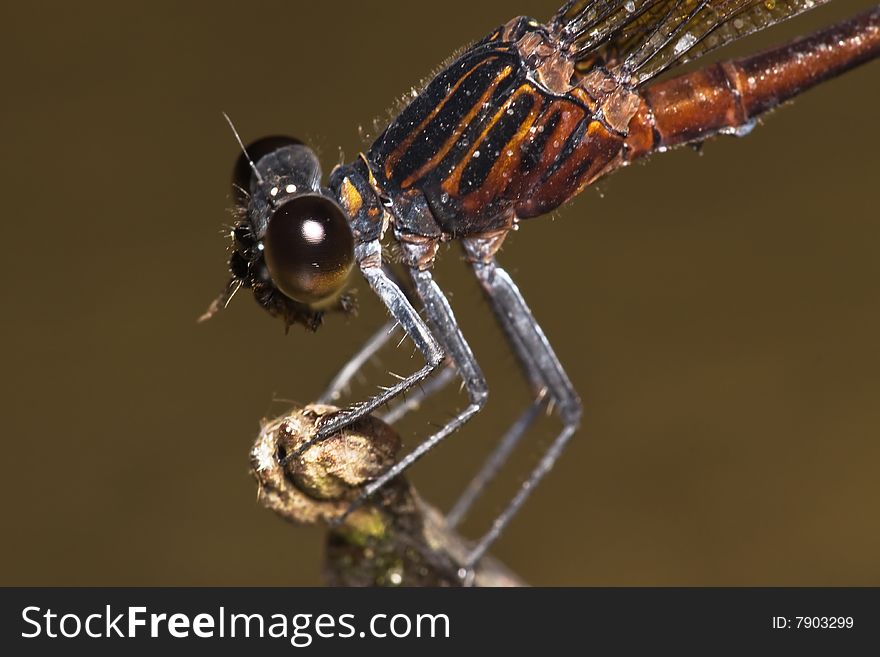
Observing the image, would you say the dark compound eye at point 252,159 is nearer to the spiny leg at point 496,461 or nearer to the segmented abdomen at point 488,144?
the segmented abdomen at point 488,144

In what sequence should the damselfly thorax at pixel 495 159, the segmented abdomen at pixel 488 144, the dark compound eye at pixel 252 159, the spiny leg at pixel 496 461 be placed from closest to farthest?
the damselfly thorax at pixel 495 159 < the segmented abdomen at pixel 488 144 < the dark compound eye at pixel 252 159 < the spiny leg at pixel 496 461

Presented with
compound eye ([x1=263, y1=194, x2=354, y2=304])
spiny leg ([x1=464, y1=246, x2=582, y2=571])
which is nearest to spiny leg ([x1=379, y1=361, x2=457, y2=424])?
spiny leg ([x1=464, y1=246, x2=582, y2=571])

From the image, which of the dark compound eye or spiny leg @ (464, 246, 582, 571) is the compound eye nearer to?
the dark compound eye

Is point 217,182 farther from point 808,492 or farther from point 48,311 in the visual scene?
point 808,492

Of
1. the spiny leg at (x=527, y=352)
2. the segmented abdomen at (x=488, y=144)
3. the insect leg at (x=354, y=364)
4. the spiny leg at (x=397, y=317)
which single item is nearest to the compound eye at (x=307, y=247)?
the spiny leg at (x=397, y=317)

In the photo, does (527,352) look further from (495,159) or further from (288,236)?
(288,236)

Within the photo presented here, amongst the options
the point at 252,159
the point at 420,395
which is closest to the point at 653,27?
the point at 252,159

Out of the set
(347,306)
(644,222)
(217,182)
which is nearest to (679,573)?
(644,222)
